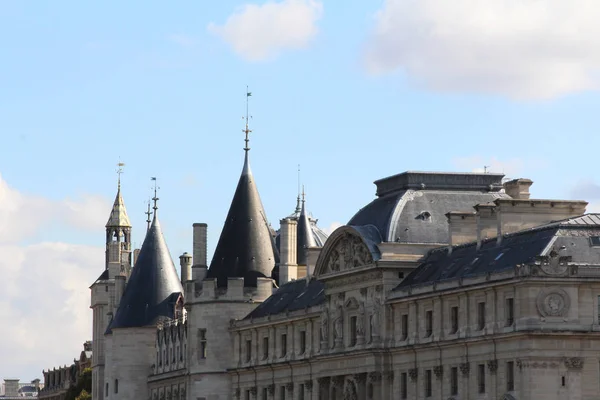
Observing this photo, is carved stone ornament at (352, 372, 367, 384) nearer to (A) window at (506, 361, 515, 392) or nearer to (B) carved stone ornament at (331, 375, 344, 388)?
(B) carved stone ornament at (331, 375, 344, 388)

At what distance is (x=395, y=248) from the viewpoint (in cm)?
10356

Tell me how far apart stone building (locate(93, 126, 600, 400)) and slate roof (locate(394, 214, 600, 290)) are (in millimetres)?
98

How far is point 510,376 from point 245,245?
42640mm

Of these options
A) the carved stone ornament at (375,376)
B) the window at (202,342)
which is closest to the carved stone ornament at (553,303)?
the carved stone ornament at (375,376)

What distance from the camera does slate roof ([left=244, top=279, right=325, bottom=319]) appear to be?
383 ft

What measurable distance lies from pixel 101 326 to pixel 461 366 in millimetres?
72807

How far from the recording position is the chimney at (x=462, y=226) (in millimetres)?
103062

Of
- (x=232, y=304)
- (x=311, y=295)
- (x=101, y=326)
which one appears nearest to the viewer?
(x=311, y=295)

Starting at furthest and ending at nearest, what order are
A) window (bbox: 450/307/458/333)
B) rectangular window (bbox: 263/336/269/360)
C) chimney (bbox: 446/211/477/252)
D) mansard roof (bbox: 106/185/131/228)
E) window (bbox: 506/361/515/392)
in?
mansard roof (bbox: 106/185/131/228)
rectangular window (bbox: 263/336/269/360)
chimney (bbox: 446/211/477/252)
window (bbox: 450/307/458/333)
window (bbox: 506/361/515/392)

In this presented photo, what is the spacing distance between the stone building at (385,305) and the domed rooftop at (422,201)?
0.26 feet

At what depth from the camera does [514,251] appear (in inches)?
3649

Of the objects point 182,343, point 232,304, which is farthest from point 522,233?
point 182,343

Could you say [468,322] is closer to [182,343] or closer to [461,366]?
[461,366]

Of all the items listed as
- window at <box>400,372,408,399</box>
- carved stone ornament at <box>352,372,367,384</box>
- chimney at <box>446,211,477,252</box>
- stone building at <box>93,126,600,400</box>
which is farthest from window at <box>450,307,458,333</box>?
carved stone ornament at <box>352,372,367,384</box>
